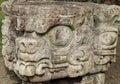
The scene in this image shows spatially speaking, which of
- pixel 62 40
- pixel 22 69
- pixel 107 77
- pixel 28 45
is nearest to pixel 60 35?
pixel 62 40

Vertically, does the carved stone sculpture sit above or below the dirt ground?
above

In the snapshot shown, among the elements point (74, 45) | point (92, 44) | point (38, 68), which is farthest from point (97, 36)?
point (38, 68)

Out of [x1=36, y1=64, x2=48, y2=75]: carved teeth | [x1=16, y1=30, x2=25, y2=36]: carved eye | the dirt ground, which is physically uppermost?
[x1=16, y1=30, x2=25, y2=36]: carved eye

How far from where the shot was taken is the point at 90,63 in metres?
2.98

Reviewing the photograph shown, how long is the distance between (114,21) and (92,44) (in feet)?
1.13

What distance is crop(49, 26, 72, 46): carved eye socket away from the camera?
9.14 ft

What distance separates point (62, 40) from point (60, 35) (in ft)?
0.16

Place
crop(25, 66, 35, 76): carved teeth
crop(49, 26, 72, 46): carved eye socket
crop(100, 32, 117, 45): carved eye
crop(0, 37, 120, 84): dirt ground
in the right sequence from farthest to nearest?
1. crop(0, 37, 120, 84): dirt ground
2. crop(100, 32, 117, 45): carved eye
3. crop(49, 26, 72, 46): carved eye socket
4. crop(25, 66, 35, 76): carved teeth

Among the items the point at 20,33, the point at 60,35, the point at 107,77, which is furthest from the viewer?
the point at 107,77

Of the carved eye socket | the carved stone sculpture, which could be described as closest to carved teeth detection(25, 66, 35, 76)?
the carved stone sculpture

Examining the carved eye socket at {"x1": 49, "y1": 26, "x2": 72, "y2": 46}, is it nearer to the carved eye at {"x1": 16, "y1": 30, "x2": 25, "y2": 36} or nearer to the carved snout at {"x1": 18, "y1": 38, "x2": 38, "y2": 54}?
the carved snout at {"x1": 18, "y1": 38, "x2": 38, "y2": 54}

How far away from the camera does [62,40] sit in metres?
2.82

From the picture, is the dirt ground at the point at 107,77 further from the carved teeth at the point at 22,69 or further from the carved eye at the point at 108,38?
the carved teeth at the point at 22,69

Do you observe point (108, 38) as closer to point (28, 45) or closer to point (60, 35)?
point (60, 35)
